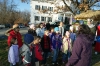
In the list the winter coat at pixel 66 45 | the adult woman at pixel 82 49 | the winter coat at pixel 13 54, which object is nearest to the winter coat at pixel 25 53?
the winter coat at pixel 13 54

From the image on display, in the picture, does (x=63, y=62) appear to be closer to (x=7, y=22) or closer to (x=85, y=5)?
(x=85, y=5)

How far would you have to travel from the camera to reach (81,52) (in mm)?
4277

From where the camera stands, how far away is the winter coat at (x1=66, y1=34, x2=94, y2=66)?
424 cm

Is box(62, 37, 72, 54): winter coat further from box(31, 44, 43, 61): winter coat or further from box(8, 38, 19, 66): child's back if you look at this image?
A: box(8, 38, 19, 66): child's back

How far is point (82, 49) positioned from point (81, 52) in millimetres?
68

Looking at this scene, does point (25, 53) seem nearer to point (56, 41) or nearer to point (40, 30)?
point (56, 41)

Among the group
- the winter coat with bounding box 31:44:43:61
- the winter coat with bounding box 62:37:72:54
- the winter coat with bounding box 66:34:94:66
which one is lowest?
the winter coat with bounding box 62:37:72:54

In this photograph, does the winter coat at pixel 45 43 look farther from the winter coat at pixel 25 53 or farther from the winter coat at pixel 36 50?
the winter coat at pixel 25 53

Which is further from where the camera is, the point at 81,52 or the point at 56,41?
the point at 56,41

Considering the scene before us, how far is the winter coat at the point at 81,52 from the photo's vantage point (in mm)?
4238

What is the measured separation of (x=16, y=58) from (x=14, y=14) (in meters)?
66.5

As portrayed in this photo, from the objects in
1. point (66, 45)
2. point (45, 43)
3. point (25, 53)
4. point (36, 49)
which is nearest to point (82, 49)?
point (25, 53)

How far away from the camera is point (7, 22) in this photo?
237 feet

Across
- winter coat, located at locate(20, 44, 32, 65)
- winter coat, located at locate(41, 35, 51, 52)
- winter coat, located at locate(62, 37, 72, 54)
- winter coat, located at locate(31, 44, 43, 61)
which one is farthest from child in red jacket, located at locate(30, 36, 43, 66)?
winter coat, located at locate(62, 37, 72, 54)
